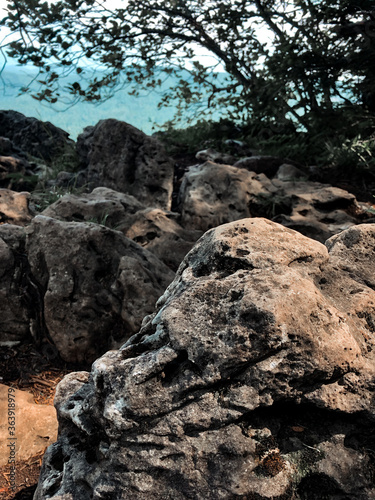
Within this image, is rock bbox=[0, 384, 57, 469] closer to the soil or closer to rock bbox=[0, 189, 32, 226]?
the soil

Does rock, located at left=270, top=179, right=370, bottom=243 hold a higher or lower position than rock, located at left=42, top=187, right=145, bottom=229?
higher

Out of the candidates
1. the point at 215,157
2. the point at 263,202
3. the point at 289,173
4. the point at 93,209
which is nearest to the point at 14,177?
the point at 215,157

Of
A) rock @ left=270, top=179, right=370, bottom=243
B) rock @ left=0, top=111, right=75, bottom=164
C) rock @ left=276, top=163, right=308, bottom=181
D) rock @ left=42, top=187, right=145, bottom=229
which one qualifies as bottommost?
rock @ left=42, top=187, right=145, bottom=229

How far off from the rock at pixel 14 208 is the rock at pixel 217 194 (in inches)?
87.4

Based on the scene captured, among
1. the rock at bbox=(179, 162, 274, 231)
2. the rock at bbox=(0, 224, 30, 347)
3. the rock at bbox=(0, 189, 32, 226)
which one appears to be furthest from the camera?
the rock at bbox=(179, 162, 274, 231)

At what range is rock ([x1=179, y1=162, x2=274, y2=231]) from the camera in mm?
6559

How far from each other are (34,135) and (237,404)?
13.2 meters

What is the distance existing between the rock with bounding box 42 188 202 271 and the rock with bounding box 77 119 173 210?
205cm

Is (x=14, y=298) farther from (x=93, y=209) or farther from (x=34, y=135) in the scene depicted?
(x=34, y=135)

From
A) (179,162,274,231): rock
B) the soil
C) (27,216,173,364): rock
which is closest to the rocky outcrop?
(179,162,274,231): rock

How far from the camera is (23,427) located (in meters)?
3.12

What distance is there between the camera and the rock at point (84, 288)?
4031 mm

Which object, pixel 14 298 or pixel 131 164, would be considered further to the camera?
pixel 131 164

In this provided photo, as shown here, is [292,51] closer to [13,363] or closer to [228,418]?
[13,363]
